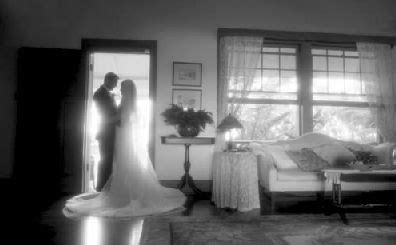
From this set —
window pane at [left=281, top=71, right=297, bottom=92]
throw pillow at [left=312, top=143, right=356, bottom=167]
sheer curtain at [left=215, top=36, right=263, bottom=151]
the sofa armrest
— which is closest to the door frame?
sheer curtain at [left=215, top=36, right=263, bottom=151]

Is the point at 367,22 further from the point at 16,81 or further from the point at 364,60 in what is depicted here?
the point at 16,81

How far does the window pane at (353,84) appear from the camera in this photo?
5.53 metres

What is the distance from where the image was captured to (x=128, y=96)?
4.02m

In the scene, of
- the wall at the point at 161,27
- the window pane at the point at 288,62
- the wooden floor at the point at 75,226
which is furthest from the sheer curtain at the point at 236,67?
the wooden floor at the point at 75,226

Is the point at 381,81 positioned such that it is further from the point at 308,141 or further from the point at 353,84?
the point at 308,141

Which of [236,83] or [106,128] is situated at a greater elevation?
[236,83]

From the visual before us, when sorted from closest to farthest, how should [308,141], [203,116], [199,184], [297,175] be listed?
[297,175] < [203,116] < [308,141] < [199,184]

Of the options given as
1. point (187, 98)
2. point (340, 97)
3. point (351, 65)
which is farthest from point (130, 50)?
point (351, 65)

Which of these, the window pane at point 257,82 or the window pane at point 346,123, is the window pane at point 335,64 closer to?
the window pane at point 346,123

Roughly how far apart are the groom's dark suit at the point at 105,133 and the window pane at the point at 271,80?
2.70 metres

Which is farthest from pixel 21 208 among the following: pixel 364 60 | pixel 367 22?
pixel 367 22

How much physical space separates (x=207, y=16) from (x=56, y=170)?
3.54 metres

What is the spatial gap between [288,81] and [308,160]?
193 centimetres

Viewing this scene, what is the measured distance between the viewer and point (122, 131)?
3.98 metres
